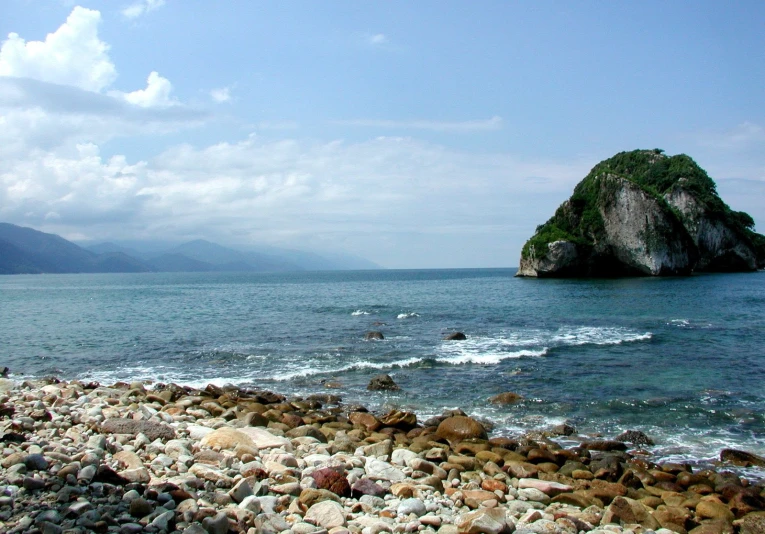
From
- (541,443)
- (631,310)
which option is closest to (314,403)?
(541,443)

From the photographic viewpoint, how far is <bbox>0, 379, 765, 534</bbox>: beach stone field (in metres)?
7.05

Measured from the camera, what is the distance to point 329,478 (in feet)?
28.2

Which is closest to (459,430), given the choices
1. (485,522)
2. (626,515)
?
(626,515)

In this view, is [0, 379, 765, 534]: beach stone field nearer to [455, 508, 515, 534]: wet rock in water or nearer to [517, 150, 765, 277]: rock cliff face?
[455, 508, 515, 534]: wet rock in water

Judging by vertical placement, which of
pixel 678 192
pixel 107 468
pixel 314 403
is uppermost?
pixel 678 192

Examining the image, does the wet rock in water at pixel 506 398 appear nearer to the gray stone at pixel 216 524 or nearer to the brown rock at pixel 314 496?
the brown rock at pixel 314 496

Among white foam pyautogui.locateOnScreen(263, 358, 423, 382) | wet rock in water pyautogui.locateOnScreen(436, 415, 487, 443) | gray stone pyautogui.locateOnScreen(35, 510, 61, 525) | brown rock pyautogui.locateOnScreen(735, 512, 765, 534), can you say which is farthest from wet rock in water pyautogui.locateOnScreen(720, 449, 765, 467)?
gray stone pyautogui.locateOnScreen(35, 510, 61, 525)

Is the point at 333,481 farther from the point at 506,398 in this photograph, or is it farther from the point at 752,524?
the point at 506,398

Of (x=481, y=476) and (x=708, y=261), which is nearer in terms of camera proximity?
(x=481, y=476)

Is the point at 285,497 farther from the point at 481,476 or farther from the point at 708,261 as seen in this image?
the point at 708,261

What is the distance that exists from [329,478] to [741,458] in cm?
966

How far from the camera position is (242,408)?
1477 centimetres

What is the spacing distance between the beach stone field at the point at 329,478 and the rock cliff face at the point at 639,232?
87.4 m

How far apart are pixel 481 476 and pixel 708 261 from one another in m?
127
